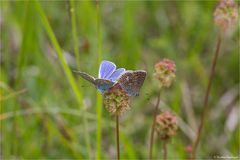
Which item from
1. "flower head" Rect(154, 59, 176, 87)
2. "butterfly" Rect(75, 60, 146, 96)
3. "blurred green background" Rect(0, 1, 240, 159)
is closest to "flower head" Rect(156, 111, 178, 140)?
"flower head" Rect(154, 59, 176, 87)

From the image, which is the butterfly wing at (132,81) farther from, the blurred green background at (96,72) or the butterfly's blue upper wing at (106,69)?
the blurred green background at (96,72)

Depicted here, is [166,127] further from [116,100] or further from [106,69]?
[106,69]

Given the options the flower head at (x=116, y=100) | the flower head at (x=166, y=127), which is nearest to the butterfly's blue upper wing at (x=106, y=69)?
the flower head at (x=116, y=100)

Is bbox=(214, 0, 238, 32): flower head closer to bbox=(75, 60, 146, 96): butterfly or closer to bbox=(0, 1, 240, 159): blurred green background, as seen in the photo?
bbox=(0, 1, 240, 159): blurred green background

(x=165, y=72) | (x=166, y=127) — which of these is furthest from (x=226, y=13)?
(x=166, y=127)

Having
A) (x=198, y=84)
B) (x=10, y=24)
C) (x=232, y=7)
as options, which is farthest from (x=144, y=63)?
(x=232, y=7)

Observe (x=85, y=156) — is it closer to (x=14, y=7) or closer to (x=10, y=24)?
(x=10, y=24)
